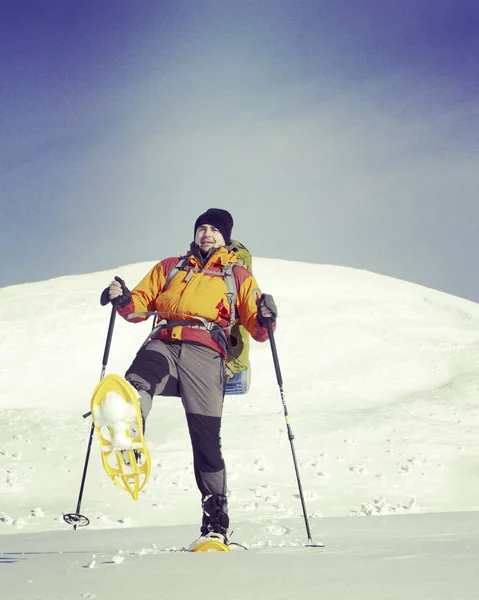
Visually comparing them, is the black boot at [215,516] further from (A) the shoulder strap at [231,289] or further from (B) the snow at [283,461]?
(A) the shoulder strap at [231,289]

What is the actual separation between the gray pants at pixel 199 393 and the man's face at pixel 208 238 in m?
0.99

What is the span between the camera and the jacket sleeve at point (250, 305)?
20.0ft

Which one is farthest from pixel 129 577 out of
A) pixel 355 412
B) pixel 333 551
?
pixel 355 412

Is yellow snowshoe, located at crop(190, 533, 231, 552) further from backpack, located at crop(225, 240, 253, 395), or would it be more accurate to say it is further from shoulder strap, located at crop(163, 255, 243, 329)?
shoulder strap, located at crop(163, 255, 243, 329)

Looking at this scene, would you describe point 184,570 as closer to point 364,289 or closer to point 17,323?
point 17,323

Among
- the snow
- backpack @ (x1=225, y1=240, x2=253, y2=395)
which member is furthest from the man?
the snow

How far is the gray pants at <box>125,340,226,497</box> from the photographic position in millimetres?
5715

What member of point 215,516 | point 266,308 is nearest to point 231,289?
point 266,308

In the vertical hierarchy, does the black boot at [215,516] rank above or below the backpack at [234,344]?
below

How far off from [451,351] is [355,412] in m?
7.60

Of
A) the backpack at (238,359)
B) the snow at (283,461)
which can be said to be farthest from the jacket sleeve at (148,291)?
the snow at (283,461)

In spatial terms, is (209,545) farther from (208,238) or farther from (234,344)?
(208,238)

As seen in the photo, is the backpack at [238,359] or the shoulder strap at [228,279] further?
the backpack at [238,359]

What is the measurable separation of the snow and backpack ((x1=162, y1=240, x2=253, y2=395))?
1354 mm
